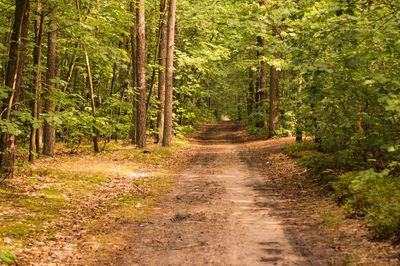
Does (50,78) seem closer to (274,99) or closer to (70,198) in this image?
(70,198)

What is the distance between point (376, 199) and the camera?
19.0ft

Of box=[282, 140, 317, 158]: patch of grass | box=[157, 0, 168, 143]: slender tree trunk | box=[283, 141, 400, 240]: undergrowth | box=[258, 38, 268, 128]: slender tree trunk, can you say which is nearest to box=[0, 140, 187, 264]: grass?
box=[283, 141, 400, 240]: undergrowth

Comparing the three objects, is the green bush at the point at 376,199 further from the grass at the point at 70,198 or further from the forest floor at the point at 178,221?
the grass at the point at 70,198

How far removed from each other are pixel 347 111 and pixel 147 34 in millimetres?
18015

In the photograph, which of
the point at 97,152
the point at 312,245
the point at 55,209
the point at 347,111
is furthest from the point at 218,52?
the point at 312,245

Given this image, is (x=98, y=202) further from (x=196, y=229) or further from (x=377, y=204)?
(x=377, y=204)

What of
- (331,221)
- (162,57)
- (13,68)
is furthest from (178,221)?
(162,57)

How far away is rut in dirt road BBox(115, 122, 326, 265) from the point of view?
484 cm

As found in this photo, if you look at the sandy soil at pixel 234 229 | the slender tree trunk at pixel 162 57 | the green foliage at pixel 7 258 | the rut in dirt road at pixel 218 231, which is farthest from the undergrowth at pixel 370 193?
the slender tree trunk at pixel 162 57

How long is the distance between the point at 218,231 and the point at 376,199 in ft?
10.0

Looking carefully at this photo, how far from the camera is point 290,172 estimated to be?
11.4 metres

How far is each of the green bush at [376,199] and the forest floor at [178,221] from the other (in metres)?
0.26

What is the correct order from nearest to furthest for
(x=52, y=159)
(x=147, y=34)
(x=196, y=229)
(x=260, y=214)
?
(x=196, y=229), (x=260, y=214), (x=52, y=159), (x=147, y=34)

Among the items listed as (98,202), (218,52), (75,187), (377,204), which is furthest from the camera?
(218,52)
